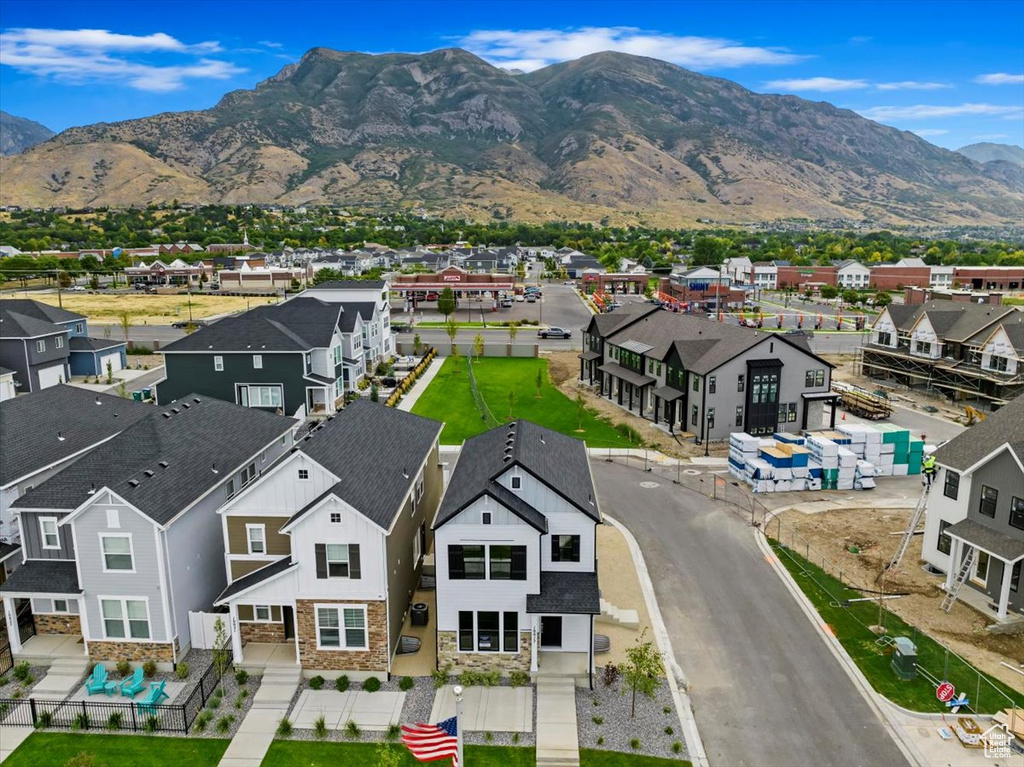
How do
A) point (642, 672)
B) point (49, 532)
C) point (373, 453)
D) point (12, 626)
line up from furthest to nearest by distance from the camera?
point (373, 453) → point (49, 532) → point (12, 626) → point (642, 672)

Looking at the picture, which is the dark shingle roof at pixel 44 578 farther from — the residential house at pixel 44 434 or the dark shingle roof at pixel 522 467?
the dark shingle roof at pixel 522 467

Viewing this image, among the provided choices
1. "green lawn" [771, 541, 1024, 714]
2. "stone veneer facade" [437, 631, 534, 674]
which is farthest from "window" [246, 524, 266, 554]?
"green lawn" [771, 541, 1024, 714]

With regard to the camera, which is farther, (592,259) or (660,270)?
(592,259)

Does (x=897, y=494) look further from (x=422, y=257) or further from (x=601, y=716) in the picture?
(x=422, y=257)

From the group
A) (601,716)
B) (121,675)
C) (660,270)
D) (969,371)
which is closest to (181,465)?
(121,675)

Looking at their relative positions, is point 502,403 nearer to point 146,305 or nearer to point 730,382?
point 730,382

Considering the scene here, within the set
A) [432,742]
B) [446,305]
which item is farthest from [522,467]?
[446,305]

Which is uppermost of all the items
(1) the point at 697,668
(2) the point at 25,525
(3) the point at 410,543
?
(2) the point at 25,525
